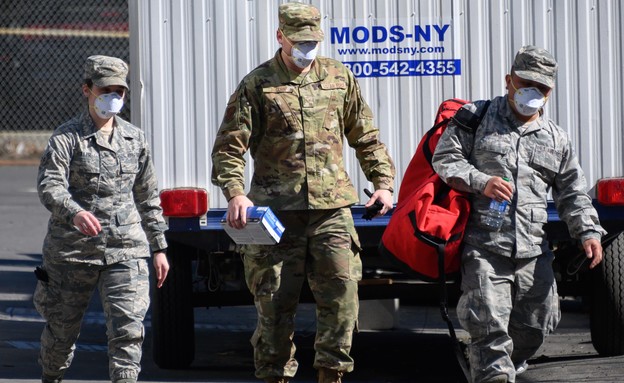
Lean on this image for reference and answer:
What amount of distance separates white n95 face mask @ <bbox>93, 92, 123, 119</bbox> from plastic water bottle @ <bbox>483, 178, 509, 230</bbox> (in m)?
1.62

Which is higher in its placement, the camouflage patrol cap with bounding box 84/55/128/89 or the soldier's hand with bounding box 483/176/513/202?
the camouflage patrol cap with bounding box 84/55/128/89

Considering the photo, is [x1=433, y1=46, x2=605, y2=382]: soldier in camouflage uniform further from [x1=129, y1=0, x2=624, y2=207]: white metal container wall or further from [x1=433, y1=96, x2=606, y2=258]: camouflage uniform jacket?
[x1=129, y1=0, x2=624, y2=207]: white metal container wall

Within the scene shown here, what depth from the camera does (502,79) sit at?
7.28 metres

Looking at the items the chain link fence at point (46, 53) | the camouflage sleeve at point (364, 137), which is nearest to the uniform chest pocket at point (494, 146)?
the camouflage sleeve at point (364, 137)

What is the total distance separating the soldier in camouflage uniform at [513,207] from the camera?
229 inches

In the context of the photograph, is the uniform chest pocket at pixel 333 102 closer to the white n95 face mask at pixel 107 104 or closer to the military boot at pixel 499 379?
the white n95 face mask at pixel 107 104

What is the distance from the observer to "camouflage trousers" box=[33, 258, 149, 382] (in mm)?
5879

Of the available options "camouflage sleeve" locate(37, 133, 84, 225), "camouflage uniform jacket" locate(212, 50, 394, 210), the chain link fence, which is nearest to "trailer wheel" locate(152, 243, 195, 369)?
"camouflage uniform jacket" locate(212, 50, 394, 210)

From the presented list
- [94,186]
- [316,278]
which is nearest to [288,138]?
[316,278]

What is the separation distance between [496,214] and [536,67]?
637 millimetres

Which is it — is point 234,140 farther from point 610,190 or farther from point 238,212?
point 610,190

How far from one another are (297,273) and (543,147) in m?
1.17

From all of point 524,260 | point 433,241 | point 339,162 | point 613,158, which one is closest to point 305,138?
point 339,162

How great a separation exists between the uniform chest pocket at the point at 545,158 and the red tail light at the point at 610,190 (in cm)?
137
